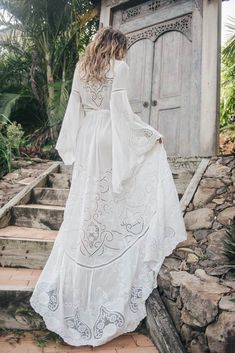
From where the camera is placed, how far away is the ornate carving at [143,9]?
212 inches

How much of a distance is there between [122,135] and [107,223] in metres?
0.66

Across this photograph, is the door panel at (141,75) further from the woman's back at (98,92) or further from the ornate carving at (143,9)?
the woman's back at (98,92)

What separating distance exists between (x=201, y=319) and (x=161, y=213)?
764 millimetres

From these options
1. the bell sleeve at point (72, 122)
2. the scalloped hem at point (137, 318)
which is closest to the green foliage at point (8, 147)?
the bell sleeve at point (72, 122)

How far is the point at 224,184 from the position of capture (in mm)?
3502

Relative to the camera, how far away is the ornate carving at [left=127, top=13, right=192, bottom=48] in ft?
16.8

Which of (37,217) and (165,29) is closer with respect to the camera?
(37,217)

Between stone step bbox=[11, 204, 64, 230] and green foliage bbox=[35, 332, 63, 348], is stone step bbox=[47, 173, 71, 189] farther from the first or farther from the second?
green foliage bbox=[35, 332, 63, 348]

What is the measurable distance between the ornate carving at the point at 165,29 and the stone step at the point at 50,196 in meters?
3.04

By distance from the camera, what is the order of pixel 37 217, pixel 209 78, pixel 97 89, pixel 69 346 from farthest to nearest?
pixel 209 78 → pixel 37 217 → pixel 97 89 → pixel 69 346

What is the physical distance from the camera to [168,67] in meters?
5.27

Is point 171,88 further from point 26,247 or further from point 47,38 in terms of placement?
point 47,38

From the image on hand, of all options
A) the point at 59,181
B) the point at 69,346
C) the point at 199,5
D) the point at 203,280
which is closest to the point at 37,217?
the point at 59,181

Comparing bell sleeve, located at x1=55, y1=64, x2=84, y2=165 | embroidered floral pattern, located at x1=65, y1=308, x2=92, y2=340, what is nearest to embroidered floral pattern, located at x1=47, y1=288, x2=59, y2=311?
embroidered floral pattern, located at x1=65, y1=308, x2=92, y2=340
